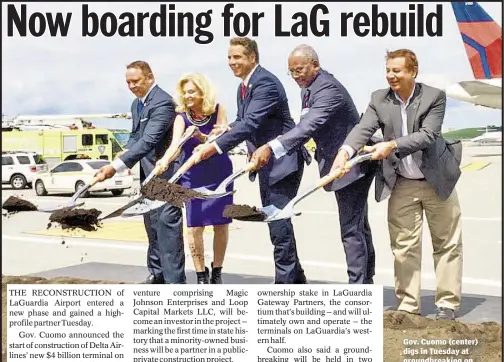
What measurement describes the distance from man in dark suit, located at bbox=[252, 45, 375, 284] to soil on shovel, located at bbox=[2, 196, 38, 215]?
1.41 metres

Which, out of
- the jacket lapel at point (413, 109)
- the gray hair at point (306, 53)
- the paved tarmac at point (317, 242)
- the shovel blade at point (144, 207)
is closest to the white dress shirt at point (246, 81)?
the paved tarmac at point (317, 242)

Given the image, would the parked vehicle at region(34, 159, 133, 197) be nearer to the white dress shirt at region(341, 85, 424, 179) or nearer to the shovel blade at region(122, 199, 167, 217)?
the shovel blade at region(122, 199, 167, 217)

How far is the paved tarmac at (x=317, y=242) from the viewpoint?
4.88 metres

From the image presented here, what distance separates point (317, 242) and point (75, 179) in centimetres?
153

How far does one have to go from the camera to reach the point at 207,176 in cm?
497

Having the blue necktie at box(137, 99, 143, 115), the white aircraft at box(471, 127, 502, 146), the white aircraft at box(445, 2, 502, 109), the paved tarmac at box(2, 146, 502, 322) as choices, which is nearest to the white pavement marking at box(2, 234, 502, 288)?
the paved tarmac at box(2, 146, 502, 322)

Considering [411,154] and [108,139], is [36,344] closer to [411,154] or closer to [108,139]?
[108,139]

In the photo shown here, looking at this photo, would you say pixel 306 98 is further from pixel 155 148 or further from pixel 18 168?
pixel 18 168

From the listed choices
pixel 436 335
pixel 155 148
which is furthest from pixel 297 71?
pixel 436 335

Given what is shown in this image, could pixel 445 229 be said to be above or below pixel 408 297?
above

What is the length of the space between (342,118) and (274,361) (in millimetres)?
1372

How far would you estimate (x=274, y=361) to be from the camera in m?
4.76

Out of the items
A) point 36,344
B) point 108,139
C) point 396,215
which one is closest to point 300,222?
point 396,215

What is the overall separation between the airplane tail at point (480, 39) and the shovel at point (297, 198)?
0.89 metres
